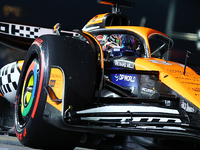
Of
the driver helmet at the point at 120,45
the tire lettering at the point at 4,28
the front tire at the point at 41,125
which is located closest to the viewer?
the front tire at the point at 41,125

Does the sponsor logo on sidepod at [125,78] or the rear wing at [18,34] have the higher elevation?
the rear wing at [18,34]

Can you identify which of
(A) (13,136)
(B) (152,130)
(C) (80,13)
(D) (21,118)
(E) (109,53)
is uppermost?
(C) (80,13)

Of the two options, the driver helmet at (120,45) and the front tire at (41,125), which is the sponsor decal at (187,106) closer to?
the front tire at (41,125)

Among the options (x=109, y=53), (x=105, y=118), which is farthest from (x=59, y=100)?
(x=109, y=53)

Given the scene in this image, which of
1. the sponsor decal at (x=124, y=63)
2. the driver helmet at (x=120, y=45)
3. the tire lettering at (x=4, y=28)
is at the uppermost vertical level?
the tire lettering at (x=4, y=28)

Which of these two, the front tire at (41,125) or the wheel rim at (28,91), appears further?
the wheel rim at (28,91)

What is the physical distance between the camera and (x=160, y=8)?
5074mm

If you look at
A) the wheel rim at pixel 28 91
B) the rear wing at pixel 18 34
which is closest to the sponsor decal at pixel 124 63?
the wheel rim at pixel 28 91

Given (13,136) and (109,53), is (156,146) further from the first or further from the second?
(13,136)

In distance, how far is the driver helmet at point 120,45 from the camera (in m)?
2.70

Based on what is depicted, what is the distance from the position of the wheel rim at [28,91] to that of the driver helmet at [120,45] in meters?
1.00

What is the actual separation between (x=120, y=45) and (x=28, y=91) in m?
1.20

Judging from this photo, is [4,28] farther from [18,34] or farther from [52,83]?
[52,83]

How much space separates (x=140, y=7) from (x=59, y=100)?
3.82m
